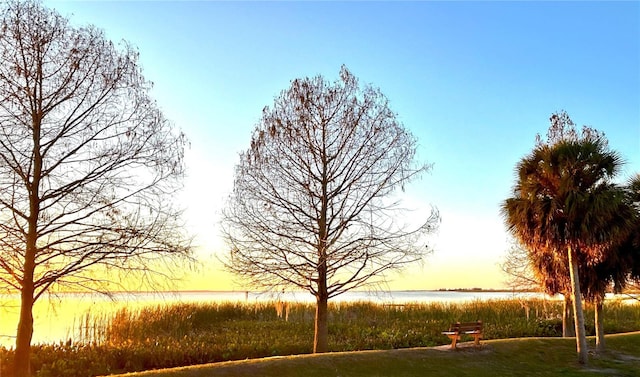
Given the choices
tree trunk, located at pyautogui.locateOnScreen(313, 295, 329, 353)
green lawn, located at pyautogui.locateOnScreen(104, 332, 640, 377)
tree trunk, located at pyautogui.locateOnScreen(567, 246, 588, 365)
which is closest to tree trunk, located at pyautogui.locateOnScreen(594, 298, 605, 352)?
green lawn, located at pyautogui.locateOnScreen(104, 332, 640, 377)

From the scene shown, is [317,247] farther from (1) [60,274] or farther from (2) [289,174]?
(1) [60,274]

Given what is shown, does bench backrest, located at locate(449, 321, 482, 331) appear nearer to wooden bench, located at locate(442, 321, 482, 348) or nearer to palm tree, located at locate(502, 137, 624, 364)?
wooden bench, located at locate(442, 321, 482, 348)

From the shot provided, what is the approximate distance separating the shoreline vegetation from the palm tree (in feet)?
11.9

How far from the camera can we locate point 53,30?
1259 cm

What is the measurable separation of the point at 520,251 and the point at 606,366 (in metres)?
10.7

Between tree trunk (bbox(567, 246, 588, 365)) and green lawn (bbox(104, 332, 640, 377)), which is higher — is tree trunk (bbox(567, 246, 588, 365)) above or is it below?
above

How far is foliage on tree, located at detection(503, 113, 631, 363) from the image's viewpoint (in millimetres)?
16859

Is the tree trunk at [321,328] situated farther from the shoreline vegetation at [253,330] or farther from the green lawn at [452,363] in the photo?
the shoreline vegetation at [253,330]

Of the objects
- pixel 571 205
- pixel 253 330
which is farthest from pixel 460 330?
pixel 253 330

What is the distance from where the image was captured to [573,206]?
55.2ft

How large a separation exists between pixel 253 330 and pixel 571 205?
1458 cm

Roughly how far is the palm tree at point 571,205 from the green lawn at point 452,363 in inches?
46.9

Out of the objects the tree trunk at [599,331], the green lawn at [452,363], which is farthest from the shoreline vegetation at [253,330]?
the tree trunk at [599,331]

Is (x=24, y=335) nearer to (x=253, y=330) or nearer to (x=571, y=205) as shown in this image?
(x=253, y=330)
